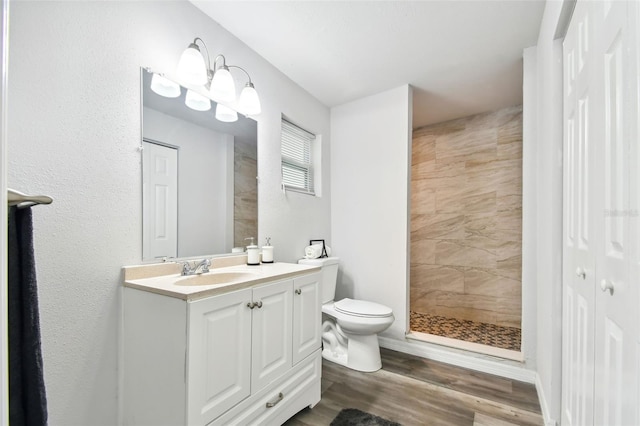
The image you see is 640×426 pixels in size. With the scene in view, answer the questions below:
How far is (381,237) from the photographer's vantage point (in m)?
2.75

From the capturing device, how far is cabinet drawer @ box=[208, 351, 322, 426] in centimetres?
130

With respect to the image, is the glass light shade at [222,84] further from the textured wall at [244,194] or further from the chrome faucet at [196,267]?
the chrome faucet at [196,267]

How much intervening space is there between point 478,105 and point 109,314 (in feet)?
11.6

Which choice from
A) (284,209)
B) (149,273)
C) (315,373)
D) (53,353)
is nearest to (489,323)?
(315,373)

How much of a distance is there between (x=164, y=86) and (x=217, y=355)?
55.3 inches

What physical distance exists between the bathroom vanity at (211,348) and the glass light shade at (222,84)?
107 cm

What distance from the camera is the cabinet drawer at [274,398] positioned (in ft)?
4.26

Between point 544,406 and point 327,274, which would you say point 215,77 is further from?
point 544,406

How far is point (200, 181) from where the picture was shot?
176cm

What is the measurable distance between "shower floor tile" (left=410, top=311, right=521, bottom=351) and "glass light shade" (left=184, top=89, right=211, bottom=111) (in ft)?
8.86

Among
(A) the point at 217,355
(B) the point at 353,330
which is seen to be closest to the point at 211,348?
(A) the point at 217,355
